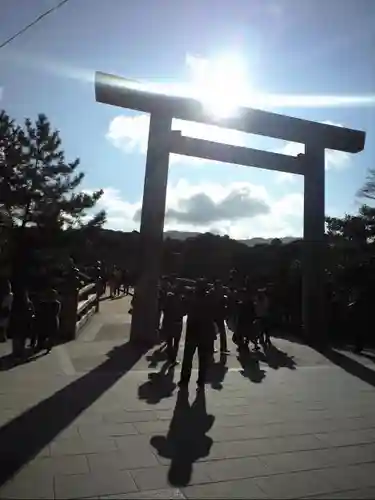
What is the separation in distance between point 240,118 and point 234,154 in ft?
3.65

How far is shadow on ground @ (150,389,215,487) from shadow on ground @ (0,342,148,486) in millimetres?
1056

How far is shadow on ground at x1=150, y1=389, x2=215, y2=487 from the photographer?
3796mm

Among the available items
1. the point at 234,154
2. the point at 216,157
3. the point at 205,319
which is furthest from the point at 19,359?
the point at 234,154

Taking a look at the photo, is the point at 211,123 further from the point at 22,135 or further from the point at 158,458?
the point at 22,135

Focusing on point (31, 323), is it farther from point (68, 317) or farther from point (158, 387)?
point (158, 387)

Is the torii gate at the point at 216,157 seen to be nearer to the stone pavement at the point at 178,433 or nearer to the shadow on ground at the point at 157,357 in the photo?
the shadow on ground at the point at 157,357

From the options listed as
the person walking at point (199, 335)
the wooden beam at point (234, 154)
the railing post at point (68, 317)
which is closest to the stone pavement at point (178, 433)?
the person walking at point (199, 335)

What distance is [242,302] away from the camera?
10023 millimetres

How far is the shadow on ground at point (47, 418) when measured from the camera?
3.90m

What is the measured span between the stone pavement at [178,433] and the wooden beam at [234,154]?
5.67 m

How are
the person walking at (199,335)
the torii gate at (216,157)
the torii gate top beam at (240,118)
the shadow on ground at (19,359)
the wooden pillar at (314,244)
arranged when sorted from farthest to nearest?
1. the wooden pillar at (314,244)
2. the torii gate at (216,157)
3. the torii gate top beam at (240,118)
4. the shadow on ground at (19,359)
5. the person walking at (199,335)

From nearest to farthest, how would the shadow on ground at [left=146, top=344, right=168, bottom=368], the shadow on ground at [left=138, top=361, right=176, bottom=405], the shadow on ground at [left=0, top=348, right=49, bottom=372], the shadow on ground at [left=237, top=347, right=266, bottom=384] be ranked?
1. the shadow on ground at [left=138, top=361, right=176, bottom=405]
2. the shadow on ground at [left=0, top=348, right=49, bottom=372]
3. the shadow on ground at [left=237, top=347, right=266, bottom=384]
4. the shadow on ground at [left=146, top=344, right=168, bottom=368]

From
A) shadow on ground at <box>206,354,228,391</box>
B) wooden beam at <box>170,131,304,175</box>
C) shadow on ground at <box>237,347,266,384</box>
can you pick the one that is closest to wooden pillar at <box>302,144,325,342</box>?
wooden beam at <box>170,131,304,175</box>

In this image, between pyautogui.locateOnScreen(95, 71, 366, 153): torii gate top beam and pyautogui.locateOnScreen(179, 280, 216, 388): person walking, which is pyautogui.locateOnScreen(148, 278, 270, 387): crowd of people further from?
pyautogui.locateOnScreen(95, 71, 366, 153): torii gate top beam
